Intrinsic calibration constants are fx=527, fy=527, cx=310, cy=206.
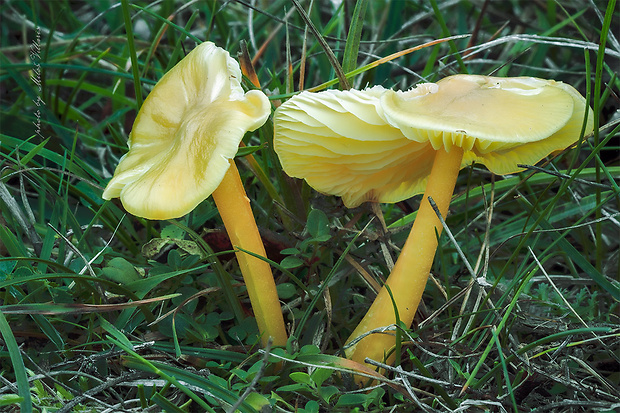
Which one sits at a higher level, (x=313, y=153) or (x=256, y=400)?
(x=313, y=153)

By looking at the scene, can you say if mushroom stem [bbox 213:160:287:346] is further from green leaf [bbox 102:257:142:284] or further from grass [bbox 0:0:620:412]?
green leaf [bbox 102:257:142:284]

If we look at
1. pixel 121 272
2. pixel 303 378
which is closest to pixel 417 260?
pixel 303 378

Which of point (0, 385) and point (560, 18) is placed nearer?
point (0, 385)

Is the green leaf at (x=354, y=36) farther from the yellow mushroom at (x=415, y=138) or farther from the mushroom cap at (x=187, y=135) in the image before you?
the mushroom cap at (x=187, y=135)

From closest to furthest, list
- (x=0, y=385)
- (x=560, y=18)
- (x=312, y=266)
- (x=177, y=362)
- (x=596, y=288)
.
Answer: (x=0, y=385), (x=177, y=362), (x=312, y=266), (x=596, y=288), (x=560, y=18)

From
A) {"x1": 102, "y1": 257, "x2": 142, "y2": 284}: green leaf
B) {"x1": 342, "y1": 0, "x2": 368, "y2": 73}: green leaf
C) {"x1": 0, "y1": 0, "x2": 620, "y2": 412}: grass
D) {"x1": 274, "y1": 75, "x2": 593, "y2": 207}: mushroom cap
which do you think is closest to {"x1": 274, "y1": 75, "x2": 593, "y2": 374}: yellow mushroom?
{"x1": 274, "y1": 75, "x2": 593, "y2": 207}: mushroom cap

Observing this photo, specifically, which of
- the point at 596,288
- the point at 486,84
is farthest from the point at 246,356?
the point at 596,288

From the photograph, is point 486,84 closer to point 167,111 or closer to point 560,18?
point 167,111

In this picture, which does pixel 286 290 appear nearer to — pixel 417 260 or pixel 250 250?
pixel 250 250
